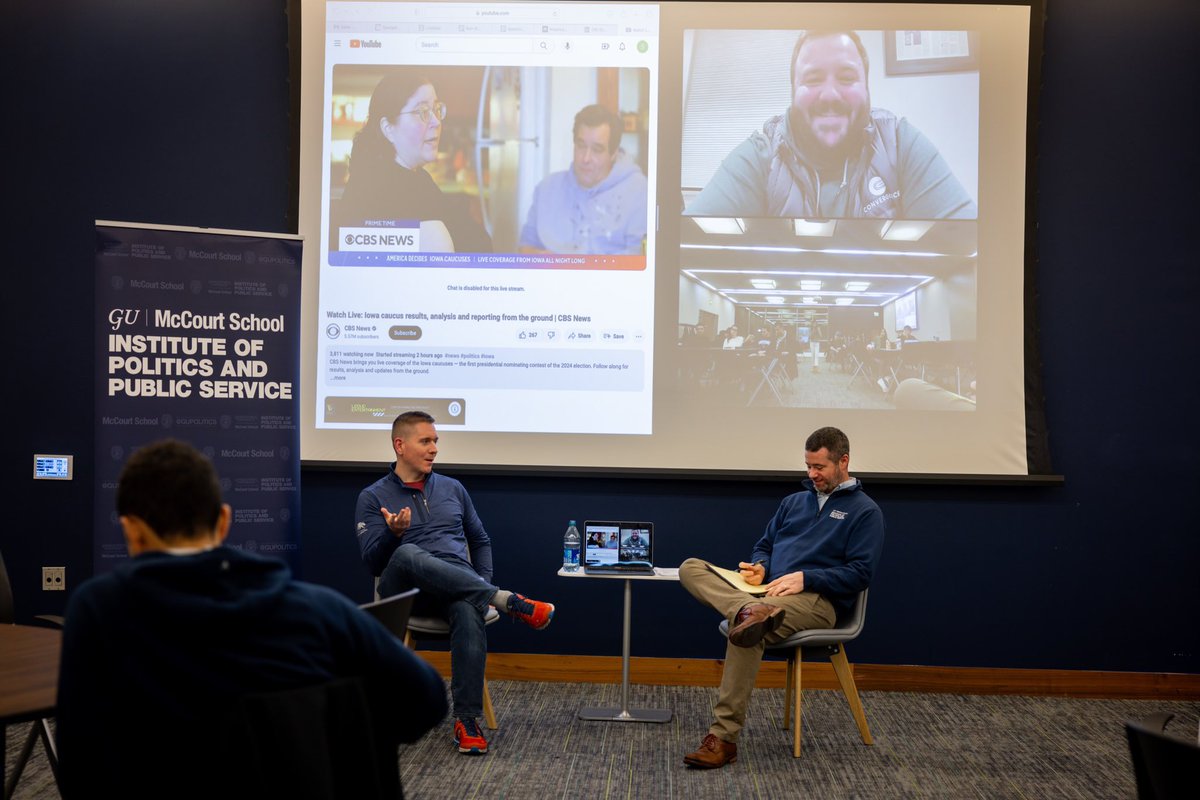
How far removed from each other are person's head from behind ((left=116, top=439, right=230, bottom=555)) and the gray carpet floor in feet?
6.75

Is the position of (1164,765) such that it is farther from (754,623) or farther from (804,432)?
(804,432)

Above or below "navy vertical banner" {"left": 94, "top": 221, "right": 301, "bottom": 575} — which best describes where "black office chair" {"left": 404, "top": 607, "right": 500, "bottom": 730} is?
below

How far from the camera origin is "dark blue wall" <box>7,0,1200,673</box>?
16.0ft

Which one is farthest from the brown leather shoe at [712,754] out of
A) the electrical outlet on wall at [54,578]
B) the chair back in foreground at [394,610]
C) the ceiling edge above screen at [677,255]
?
the electrical outlet on wall at [54,578]

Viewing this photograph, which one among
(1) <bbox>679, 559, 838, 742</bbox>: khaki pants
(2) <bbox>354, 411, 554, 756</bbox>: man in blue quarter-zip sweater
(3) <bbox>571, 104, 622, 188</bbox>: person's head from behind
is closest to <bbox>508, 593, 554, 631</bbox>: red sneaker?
(2) <bbox>354, 411, 554, 756</bbox>: man in blue quarter-zip sweater

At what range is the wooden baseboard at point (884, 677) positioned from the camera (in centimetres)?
483

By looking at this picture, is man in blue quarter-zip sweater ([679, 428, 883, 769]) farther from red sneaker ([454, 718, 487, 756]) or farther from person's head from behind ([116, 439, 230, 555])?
person's head from behind ([116, 439, 230, 555])

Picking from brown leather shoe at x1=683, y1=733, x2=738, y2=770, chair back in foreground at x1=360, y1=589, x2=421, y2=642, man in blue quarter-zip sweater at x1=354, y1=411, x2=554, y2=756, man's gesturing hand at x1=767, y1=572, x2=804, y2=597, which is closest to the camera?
chair back in foreground at x1=360, y1=589, x2=421, y2=642

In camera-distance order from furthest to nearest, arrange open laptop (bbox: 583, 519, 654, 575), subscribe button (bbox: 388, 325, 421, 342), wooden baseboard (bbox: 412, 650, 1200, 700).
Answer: subscribe button (bbox: 388, 325, 421, 342) < wooden baseboard (bbox: 412, 650, 1200, 700) < open laptop (bbox: 583, 519, 654, 575)

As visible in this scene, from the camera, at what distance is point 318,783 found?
1.61 metres

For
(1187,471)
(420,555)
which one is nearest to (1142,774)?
(420,555)

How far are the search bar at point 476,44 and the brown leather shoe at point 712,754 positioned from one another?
3.24 meters

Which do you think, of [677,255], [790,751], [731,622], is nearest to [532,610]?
[731,622]

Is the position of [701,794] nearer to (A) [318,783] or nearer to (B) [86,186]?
(A) [318,783]
